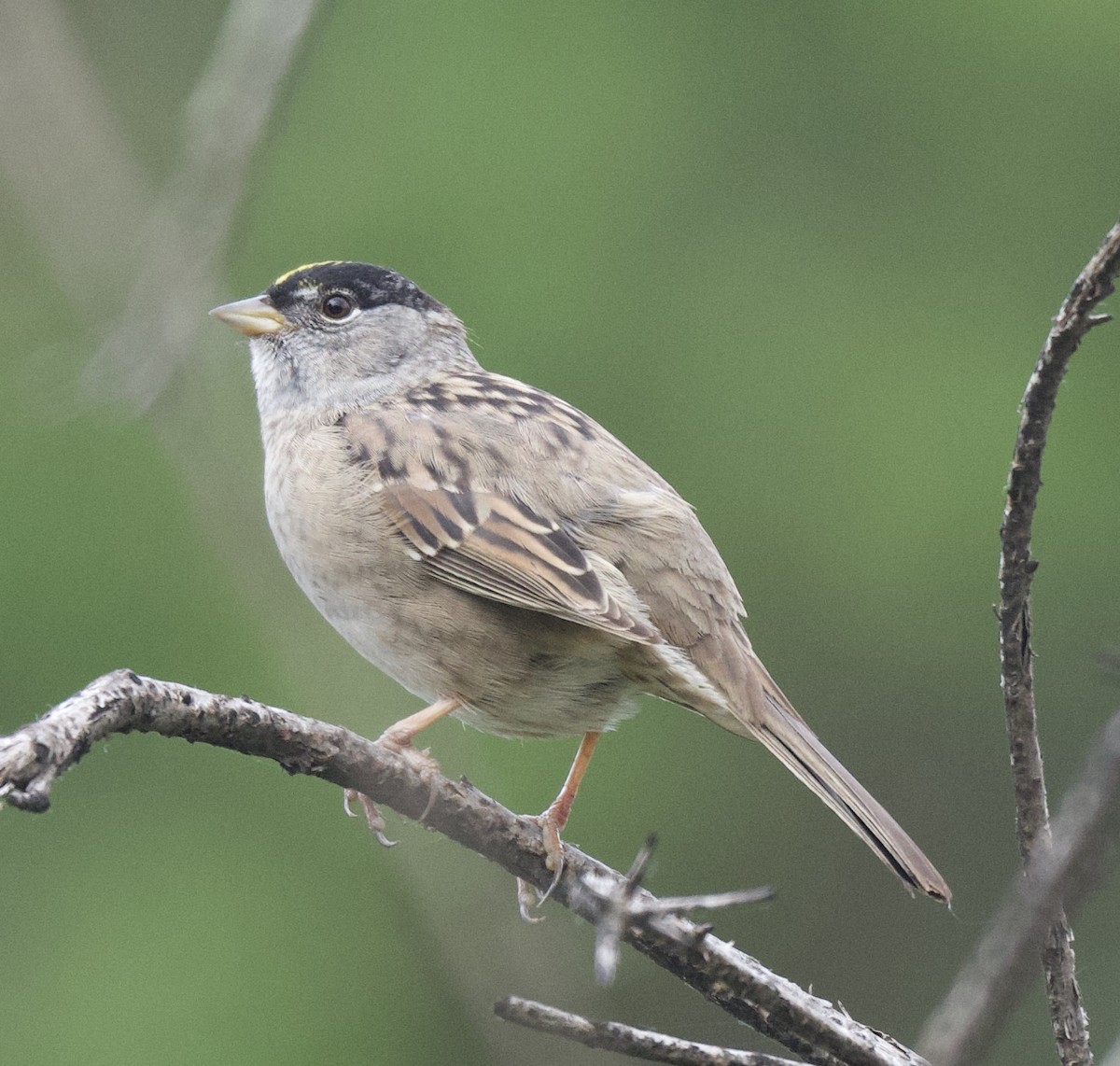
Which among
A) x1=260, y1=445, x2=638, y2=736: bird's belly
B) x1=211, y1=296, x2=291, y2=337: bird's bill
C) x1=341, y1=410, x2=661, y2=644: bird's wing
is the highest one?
x1=211, y1=296, x2=291, y2=337: bird's bill

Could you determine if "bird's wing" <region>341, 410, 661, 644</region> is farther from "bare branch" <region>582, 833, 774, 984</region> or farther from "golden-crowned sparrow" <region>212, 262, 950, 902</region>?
"bare branch" <region>582, 833, 774, 984</region>

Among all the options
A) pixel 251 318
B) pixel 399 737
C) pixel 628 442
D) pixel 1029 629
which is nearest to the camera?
pixel 1029 629

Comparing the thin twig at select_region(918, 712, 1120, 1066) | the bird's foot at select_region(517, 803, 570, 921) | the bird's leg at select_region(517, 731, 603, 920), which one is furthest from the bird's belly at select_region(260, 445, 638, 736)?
the thin twig at select_region(918, 712, 1120, 1066)

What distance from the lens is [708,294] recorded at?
8.19 meters

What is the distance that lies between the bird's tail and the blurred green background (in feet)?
6.14

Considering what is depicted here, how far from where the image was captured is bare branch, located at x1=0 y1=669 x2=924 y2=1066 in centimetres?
193

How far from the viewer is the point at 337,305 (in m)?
5.10

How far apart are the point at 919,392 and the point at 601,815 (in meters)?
2.70

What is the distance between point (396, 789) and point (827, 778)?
1165 millimetres

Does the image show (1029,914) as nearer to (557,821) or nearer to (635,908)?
(635,908)

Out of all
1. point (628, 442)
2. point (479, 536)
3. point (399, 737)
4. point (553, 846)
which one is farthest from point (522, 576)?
point (628, 442)

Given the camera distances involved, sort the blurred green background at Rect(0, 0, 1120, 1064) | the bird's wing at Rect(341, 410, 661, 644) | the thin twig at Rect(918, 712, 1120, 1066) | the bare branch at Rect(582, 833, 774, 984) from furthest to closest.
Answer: the blurred green background at Rect(0, 0, 1120, 1064)
the bird's wing at Rect(341, 410, 661, 644)
the bare branch at Rect(582, 833, 774, 984)
the thin twig at Rect(918, 712, 1120, 1066)

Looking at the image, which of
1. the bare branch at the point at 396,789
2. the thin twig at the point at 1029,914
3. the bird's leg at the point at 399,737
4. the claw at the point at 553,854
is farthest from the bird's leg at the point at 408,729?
the thin twig at the point at 1029,914

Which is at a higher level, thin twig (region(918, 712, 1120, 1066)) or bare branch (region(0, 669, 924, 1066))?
thin twig (region(918, 712, 1120, 1066))
